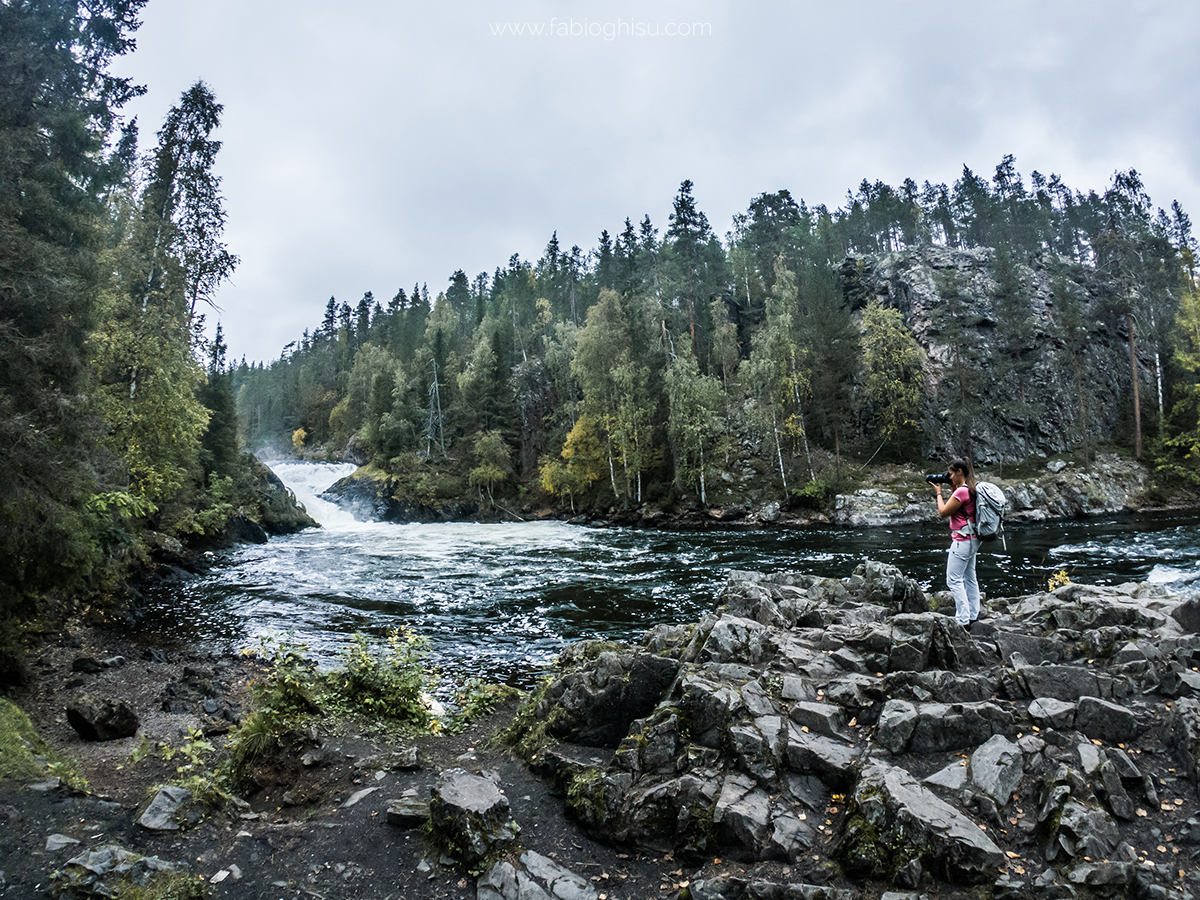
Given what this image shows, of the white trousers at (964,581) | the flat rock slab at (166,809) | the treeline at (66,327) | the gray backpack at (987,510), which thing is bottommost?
the flat rock slab at (166,809)

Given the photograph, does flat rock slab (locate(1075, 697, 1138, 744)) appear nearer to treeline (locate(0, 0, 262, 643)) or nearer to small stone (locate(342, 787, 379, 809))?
small stone (locate(342, 787, 379, 809))

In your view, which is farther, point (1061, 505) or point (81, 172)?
point (1061, 505)

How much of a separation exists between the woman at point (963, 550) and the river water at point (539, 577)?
6.23 meters

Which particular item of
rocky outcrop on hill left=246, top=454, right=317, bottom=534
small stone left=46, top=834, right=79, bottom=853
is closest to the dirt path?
small stone left=46, top=834, right=79, bottom=853

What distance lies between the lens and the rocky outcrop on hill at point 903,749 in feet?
13.6

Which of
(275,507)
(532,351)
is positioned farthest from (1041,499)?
(532,351)

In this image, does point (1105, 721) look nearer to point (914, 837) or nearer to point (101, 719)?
point (914, 837)

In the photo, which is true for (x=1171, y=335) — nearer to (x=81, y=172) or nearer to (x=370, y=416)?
(x=81, y=172)

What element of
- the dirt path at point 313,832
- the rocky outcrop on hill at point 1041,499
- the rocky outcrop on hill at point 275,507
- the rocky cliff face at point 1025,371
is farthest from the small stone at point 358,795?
the rocky cliff face at point 1025,371

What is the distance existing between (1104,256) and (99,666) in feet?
224

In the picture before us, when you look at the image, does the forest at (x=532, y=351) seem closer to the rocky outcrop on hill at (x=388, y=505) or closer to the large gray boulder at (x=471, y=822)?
the rocky outcrop on hill at (x=388, y=505)

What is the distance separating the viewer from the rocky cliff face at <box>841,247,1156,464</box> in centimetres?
4472

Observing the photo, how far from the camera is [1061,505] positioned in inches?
1318

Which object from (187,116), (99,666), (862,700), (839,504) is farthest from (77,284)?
(839,504)
